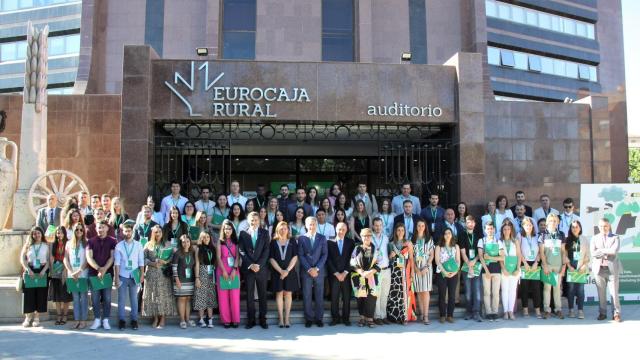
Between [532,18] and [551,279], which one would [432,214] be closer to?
[551,279]

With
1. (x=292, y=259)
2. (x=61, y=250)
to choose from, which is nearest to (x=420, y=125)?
(x=292, y=259)

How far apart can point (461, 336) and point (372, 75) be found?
5852 millimetres

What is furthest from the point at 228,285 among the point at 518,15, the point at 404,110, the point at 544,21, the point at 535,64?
the point at 544,21

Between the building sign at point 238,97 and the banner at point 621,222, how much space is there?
18.9 ft

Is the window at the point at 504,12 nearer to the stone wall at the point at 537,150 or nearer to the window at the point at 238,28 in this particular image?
the window at the point at 238,28

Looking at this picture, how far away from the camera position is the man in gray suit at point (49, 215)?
928 centimetres

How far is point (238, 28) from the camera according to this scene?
18.6m

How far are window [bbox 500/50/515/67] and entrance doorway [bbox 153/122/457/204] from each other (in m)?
23.0

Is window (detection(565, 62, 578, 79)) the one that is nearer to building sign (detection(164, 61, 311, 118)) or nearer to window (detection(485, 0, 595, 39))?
window (detection(485, 0, 595, 39))

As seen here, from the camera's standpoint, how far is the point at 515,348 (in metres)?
7.29

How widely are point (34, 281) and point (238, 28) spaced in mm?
12132

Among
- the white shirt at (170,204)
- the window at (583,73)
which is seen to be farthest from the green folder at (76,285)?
the window at (583,73)

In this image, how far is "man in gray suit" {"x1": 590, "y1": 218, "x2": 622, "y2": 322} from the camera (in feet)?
30.5

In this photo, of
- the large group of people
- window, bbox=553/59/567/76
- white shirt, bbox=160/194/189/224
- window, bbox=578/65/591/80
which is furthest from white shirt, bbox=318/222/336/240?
window, bbox=578/65/591/80
